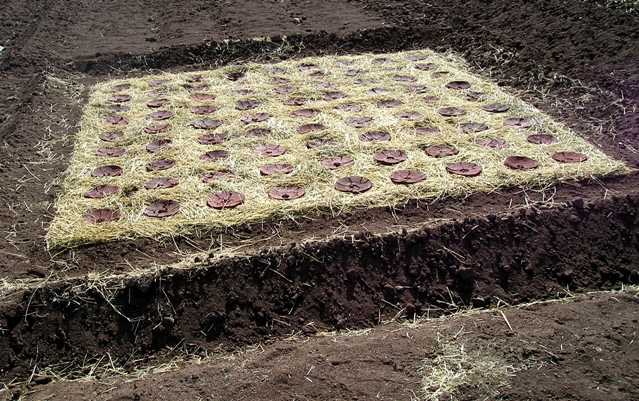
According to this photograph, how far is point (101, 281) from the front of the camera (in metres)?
3.78

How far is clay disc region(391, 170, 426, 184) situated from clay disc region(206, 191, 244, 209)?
44.2 inches

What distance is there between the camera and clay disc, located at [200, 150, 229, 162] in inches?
202

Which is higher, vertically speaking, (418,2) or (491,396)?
(418,2)

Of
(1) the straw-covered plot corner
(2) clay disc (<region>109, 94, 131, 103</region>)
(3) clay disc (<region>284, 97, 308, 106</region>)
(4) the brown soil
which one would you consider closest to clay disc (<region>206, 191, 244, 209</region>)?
(1) the straw-covered plot corner

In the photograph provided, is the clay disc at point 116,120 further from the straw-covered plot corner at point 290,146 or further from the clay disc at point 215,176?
the clay disc at point 215,176

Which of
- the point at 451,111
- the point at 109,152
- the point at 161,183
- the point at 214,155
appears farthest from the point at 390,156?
the point at 109,152

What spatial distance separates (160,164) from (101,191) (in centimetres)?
56

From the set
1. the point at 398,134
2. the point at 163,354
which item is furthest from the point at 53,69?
the point at 163,354

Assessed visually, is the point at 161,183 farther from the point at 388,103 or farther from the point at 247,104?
the point at 388,103

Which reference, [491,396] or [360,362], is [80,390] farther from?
[491,396]

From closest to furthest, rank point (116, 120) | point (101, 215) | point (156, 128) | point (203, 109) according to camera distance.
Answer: point (101, 215) < point (156, 128) < point (116, 120) < point (203, 109)

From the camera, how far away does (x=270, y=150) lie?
5227 millimetres

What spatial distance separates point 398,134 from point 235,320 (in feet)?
7.87

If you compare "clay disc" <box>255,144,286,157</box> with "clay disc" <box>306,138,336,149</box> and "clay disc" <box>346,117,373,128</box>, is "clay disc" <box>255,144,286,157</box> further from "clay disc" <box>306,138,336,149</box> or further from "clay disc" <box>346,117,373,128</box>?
"clay disc" <box>346,117,373,128</box>
